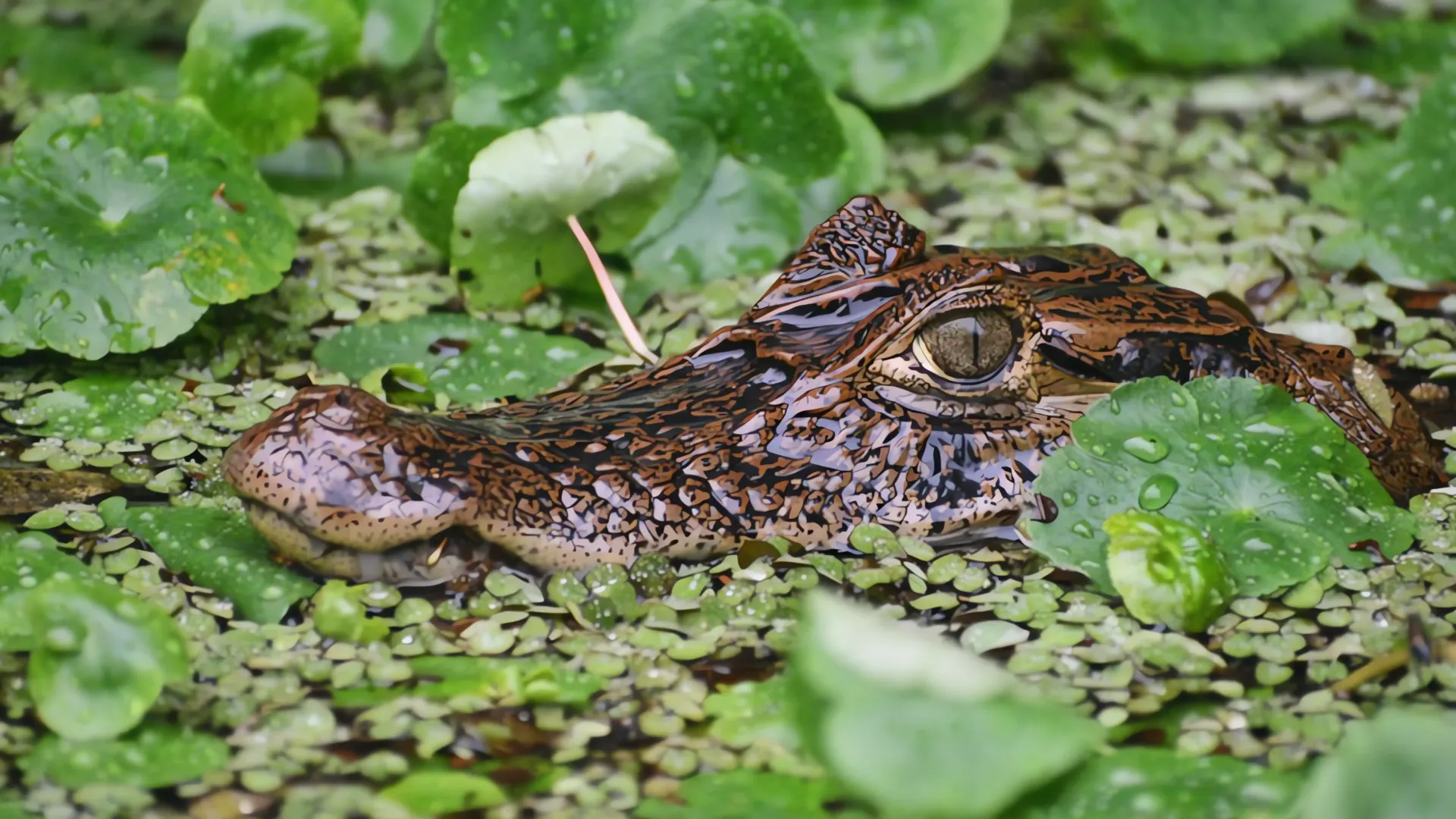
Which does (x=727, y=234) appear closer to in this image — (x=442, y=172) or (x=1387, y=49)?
(x=442, y=172)

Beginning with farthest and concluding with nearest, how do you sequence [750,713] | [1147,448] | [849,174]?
[849,174] < [1147,448] < [750,713]

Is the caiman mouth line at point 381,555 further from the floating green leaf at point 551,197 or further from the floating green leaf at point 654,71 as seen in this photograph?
the floating green leaf at point 654,71

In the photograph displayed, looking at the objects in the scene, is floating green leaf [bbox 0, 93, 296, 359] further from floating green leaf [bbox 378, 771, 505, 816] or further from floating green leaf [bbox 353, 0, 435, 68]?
floating green leaf [bbox 378, 771, 505, 816]

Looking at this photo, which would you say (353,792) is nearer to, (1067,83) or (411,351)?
(411,351)

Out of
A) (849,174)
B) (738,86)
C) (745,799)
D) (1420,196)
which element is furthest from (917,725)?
(1420,196)

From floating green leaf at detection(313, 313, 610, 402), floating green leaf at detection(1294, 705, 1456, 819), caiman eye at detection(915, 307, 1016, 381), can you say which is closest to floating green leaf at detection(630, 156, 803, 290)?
floating green leaf at detection(313, 313, 610, 402)

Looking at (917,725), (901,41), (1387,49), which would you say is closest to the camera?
(917,725)

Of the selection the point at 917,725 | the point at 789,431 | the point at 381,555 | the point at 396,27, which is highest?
the point at 396,27

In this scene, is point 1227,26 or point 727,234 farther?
point 1227,26

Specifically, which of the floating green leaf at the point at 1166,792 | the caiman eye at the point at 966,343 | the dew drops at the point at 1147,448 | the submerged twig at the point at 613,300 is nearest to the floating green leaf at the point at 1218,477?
the dew drops at the point at 1147,448
